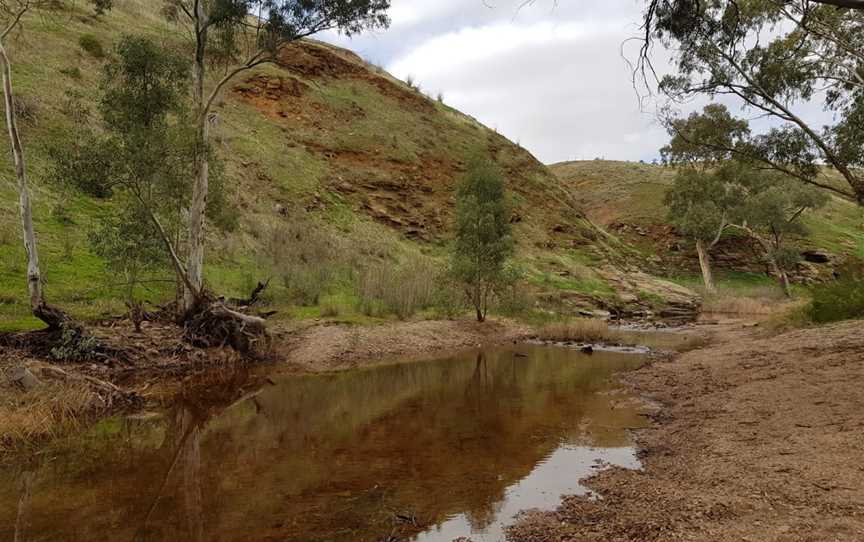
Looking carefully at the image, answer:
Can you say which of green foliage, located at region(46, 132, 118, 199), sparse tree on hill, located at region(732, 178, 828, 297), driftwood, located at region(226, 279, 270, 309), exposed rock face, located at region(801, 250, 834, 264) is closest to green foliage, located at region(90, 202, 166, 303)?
green foliage, located at region(46, 132, 118, 199)

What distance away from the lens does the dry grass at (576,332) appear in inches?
954

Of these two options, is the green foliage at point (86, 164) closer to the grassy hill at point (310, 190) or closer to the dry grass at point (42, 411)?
the grassy hill at point (310, 190)

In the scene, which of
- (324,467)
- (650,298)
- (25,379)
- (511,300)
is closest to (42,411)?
(25,379)

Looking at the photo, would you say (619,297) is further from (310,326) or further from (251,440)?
(251,440)

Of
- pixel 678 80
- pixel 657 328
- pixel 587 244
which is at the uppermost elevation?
pixel 678 80

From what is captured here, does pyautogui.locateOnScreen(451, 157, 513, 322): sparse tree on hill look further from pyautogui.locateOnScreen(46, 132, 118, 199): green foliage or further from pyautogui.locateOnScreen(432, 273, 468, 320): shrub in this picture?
pyautogui.locateOnScreen(46, 132, 118, 199): green foliage

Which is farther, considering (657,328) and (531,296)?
(531,296)

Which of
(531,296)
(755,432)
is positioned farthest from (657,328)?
(755,432)

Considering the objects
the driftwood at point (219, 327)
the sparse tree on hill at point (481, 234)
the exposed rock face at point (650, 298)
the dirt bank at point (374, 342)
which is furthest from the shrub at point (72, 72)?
the exposed rock face at point (650, 298)

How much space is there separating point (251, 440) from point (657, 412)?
24.7ft

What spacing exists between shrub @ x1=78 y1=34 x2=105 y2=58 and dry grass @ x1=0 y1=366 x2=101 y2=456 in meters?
31.4

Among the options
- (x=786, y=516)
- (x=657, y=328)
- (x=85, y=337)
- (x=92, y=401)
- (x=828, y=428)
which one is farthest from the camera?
(x=657, y=328)

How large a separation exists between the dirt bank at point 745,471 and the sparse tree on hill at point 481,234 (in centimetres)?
1374

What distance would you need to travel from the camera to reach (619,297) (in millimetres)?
37688
